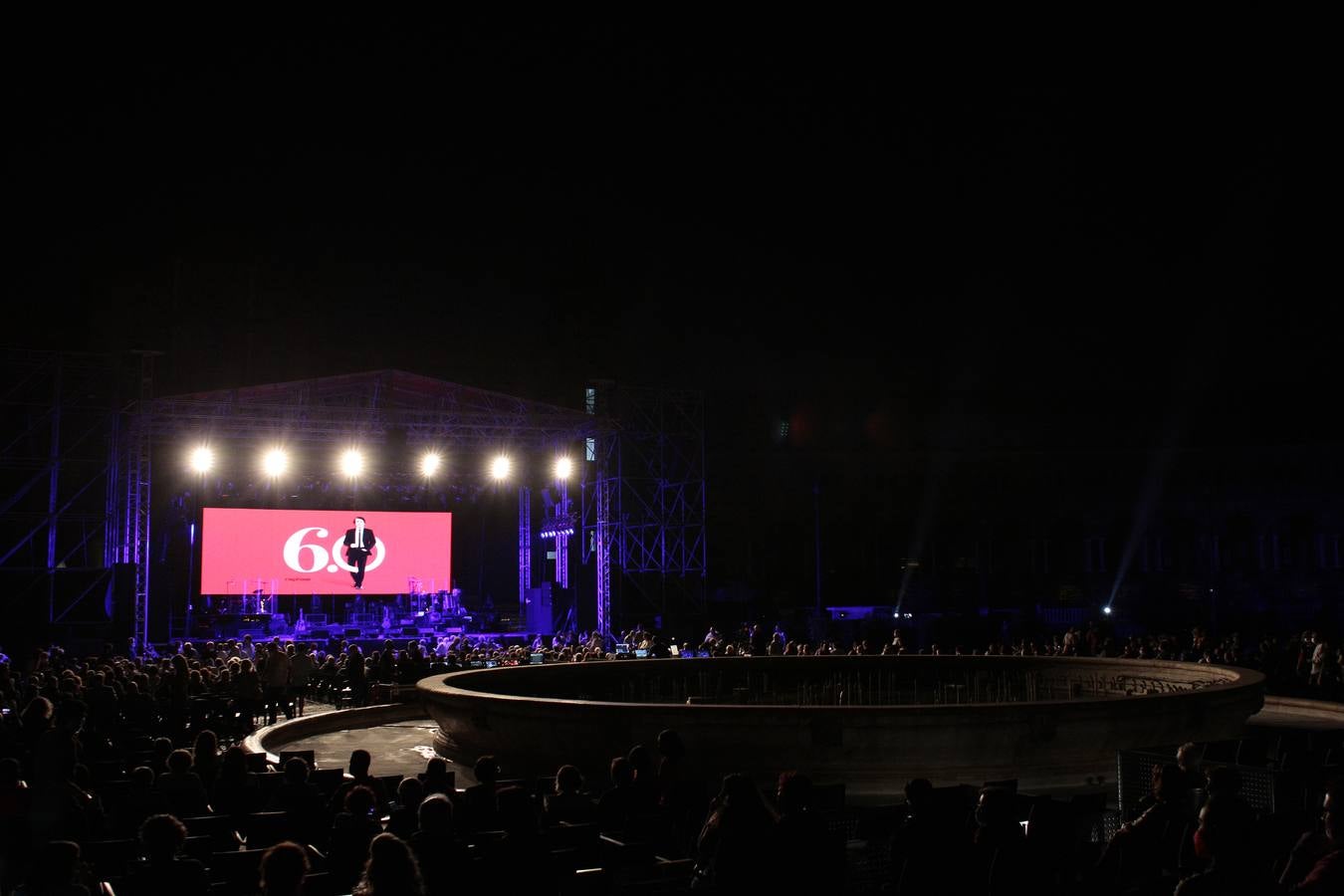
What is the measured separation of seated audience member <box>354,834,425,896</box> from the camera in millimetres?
3668

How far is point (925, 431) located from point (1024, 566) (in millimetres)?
6505

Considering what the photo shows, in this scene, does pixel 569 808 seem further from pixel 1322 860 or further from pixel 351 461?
pixel 351 461

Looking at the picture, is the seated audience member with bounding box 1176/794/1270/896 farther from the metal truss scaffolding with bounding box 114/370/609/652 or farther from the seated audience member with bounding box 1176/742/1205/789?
the metal truss scaffolding with bounding box 114/370/609/652

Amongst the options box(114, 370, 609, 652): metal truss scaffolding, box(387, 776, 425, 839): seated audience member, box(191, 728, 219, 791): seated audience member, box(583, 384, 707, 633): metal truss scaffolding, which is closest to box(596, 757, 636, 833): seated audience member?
box(387, 776, 425, 839): seated audience member

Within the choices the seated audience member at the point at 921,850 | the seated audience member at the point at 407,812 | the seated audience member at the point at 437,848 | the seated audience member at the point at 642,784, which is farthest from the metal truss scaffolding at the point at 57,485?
the seated audience member at the point at 921,850

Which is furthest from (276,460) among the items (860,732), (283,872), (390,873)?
(390,873)

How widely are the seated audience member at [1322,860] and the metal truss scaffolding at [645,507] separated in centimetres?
2629

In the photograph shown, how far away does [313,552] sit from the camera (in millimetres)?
32000

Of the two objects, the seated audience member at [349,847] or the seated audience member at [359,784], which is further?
the seated audience member at [359,784]

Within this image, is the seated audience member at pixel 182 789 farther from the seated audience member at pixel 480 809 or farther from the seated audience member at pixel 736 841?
the seated audience member at pixel 736 841

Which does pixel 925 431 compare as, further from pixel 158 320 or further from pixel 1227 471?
pixel 158 320

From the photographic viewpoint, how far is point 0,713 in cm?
1227

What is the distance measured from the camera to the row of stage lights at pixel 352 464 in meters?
28.6

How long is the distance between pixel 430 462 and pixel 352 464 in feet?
7.63
